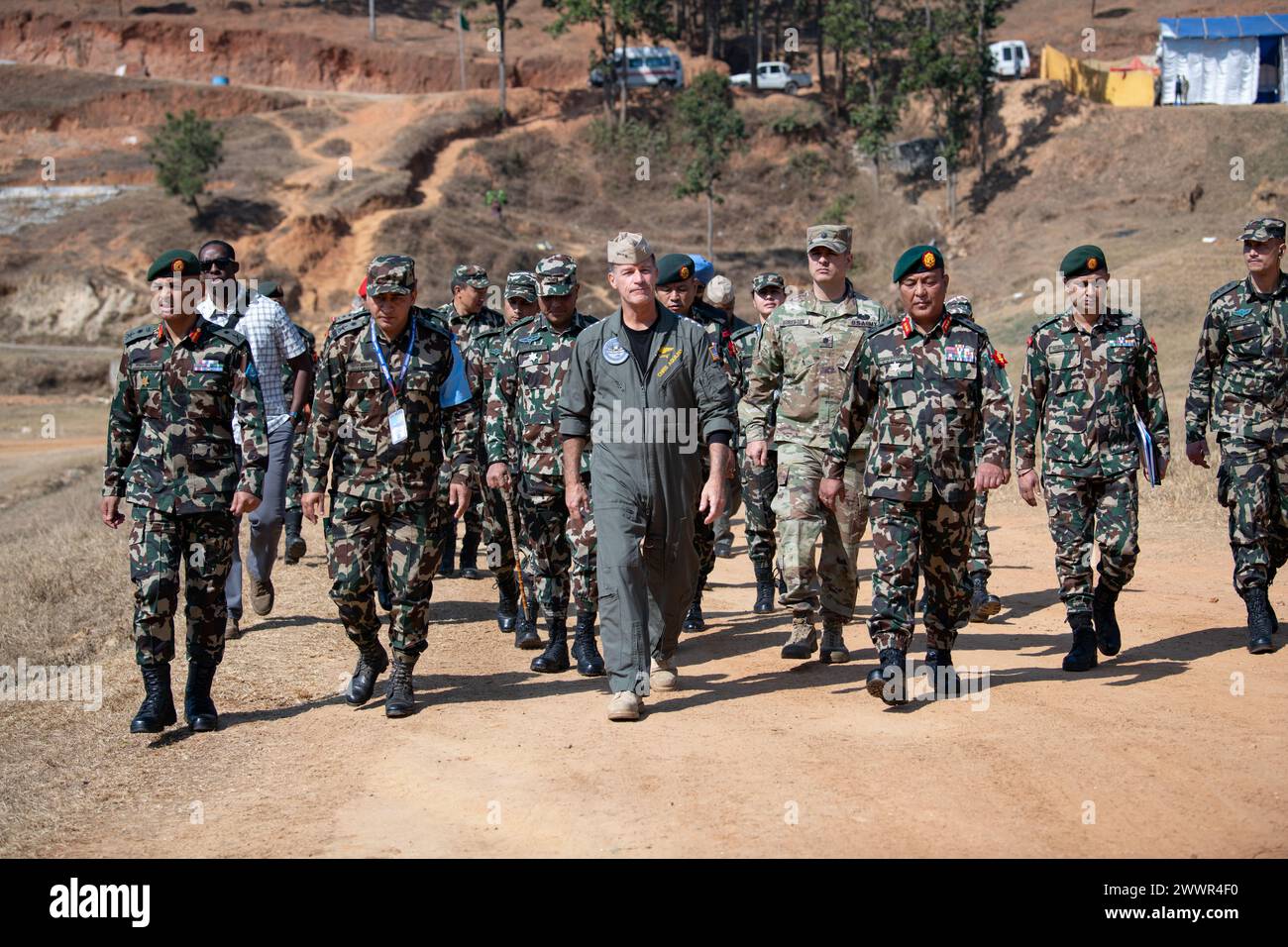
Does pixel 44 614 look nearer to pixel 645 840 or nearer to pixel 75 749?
pixel 75 749

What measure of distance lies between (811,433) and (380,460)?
2.59 meters

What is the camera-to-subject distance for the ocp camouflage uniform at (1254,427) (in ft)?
28.3

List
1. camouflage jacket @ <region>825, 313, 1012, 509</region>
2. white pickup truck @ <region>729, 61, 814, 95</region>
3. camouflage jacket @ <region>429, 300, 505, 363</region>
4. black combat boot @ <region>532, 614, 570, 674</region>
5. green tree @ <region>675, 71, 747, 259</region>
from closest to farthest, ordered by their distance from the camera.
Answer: camouflage jacket @ <region>825, 313, 1012, 509</region>
black combat boot @ <region>532, 614, 570, 674</region>
camouflage jacket @ <region>429, 300, 505, 363</region>
green tree @ <region>675, 71, 747, 259</region>
white pickup truck @ <region>729, 61, 814, 95</region>

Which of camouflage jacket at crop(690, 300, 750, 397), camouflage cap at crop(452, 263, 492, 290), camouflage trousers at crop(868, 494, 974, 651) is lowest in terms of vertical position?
camouflage trousers at crop(868, 494, 974, 651)

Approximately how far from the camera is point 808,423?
331 inches

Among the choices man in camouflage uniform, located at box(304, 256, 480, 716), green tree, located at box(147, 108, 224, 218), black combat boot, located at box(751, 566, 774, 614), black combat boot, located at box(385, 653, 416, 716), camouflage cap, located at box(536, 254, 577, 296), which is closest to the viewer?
man in camouflage uniform, located at box(304, 256, 480, 716)

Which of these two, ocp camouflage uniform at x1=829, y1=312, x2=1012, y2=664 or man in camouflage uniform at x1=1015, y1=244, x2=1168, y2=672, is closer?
ocp camouflage uniform at x1=829, y1=312, x2=1012, y2=664

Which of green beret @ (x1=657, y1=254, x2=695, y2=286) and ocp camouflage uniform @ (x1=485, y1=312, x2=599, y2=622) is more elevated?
green beret @ (x1=657, y1=254, x2=695, y2=286)

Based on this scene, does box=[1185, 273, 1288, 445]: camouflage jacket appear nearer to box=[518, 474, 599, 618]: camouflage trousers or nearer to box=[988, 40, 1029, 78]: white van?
box=[518, 474, 599, 618]: camouflage trousers

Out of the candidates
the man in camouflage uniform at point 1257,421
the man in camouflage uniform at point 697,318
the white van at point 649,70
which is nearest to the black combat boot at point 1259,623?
the man in camouflage uniform at point 1257,421

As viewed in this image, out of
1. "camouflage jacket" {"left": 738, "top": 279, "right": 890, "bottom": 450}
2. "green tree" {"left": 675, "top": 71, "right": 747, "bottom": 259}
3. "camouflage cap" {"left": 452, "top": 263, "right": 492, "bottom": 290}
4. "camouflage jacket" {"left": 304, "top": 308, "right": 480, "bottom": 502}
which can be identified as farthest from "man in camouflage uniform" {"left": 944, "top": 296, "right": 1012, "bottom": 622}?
"green tree" {"left": 675, "top": 71, "right": 747, "bottom": 259}

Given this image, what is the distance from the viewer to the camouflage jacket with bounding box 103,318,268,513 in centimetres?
740

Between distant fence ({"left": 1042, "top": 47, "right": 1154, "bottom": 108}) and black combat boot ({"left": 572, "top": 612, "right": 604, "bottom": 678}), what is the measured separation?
54497mm

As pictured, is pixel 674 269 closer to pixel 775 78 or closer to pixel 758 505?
pixel 758 505
